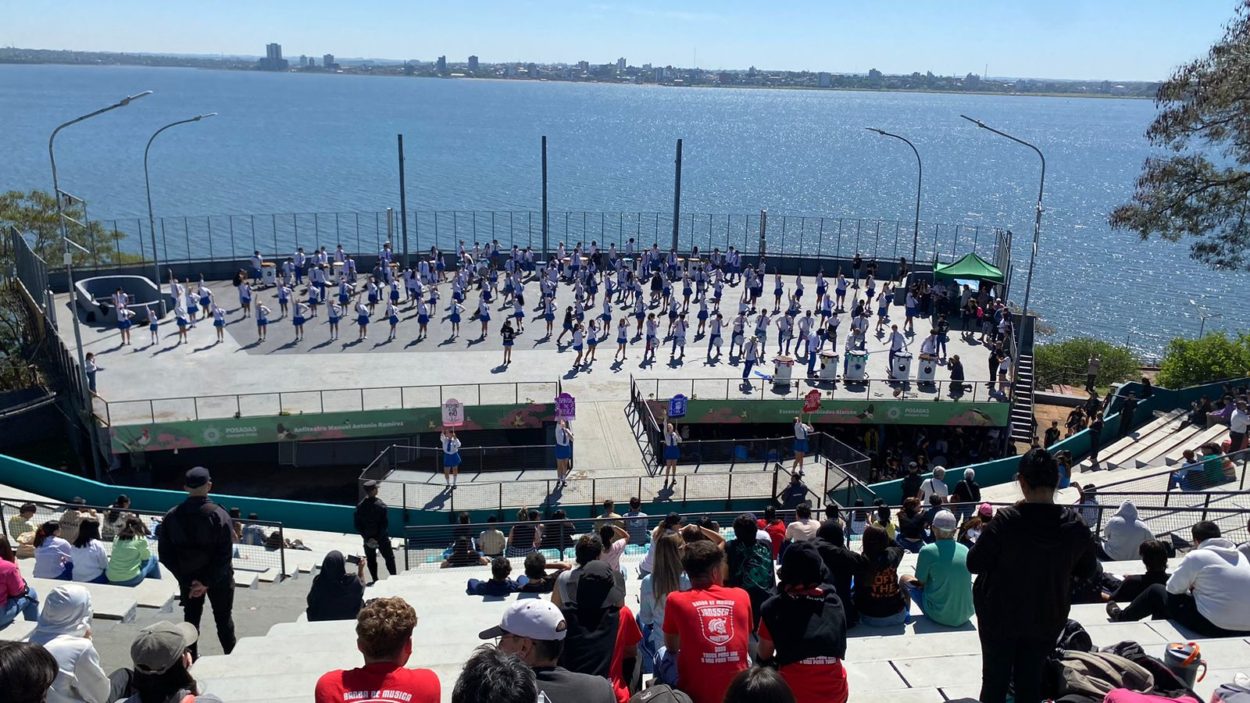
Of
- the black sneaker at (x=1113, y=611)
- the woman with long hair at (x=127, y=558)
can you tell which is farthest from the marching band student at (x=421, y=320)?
the black sneaker at (x=1113, y=611)

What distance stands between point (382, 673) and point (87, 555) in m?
8.33

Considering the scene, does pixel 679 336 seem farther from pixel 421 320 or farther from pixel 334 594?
pixel 334 594

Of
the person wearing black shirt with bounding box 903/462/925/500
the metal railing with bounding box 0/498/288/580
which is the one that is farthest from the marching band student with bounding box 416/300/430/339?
the person wearing black shirt with bounding box 903/462/925/500

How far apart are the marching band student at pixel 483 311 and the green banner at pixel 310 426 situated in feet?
22.9

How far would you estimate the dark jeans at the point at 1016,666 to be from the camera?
592 cm

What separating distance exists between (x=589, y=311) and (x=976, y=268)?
535 inches

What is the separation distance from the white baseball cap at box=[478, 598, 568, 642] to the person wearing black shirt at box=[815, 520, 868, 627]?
2.58 meters

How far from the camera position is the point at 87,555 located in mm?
11617

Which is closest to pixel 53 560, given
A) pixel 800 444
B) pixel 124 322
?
pixel 800 444

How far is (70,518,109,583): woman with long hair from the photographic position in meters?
11.6

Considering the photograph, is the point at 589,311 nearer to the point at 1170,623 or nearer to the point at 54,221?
the point at 1170,623

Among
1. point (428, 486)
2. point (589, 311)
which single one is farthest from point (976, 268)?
point (428, 486)

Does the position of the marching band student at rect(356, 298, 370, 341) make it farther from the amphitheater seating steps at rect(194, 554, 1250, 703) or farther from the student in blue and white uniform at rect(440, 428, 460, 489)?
the amphitheater seating steps at rect(194, 554, 1250, 703)

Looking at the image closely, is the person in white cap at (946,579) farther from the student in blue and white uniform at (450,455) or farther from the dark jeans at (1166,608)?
the student in blue and white uniform at (450,455)
